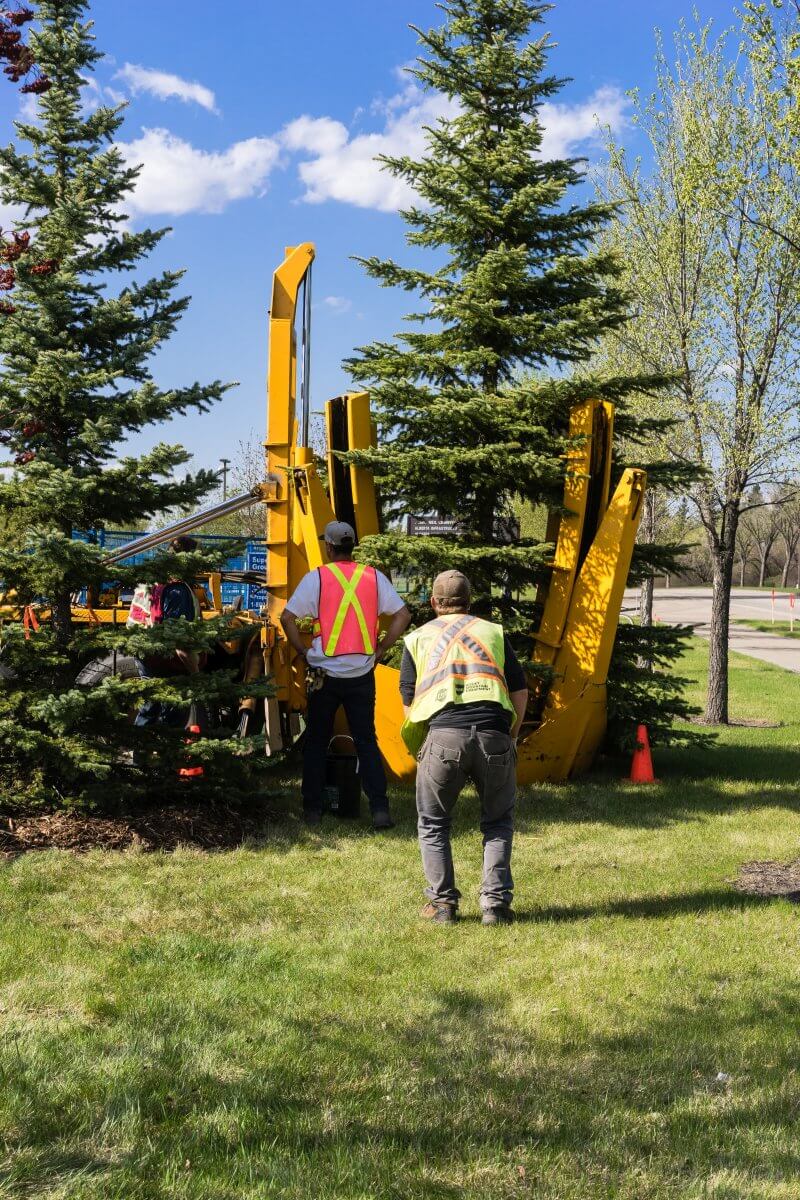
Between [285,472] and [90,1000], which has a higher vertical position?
[285,472]

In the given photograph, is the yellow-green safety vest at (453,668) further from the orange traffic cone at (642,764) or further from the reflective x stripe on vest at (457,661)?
the orange traffic cone at (642,764)

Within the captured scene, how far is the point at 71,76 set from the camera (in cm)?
705

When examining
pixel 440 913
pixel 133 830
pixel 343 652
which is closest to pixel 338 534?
pixel 343 652

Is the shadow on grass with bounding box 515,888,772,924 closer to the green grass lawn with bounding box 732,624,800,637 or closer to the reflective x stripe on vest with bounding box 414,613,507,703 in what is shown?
the reflective x stripe on vest with bounding box 414,613,507,703

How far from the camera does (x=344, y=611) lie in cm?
729

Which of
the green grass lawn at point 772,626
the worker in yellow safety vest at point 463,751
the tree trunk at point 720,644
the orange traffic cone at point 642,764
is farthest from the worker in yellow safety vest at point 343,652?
the green grass lawn at point 772,626

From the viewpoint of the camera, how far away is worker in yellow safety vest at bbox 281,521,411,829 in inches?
285

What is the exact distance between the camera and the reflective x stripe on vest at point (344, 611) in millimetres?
7250

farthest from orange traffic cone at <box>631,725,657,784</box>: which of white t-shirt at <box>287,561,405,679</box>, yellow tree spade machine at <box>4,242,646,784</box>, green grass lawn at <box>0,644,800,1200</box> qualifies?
white t-shirt at <box>287,561,405,679</box>

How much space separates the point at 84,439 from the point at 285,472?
8.16 ft

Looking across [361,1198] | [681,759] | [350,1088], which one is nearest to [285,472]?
[681,759]

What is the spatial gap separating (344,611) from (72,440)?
216 cm

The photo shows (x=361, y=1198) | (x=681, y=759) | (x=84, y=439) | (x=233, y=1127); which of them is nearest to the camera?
(x=361, y=1198)

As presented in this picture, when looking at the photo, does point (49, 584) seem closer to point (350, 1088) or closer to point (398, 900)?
point (398, 900)
